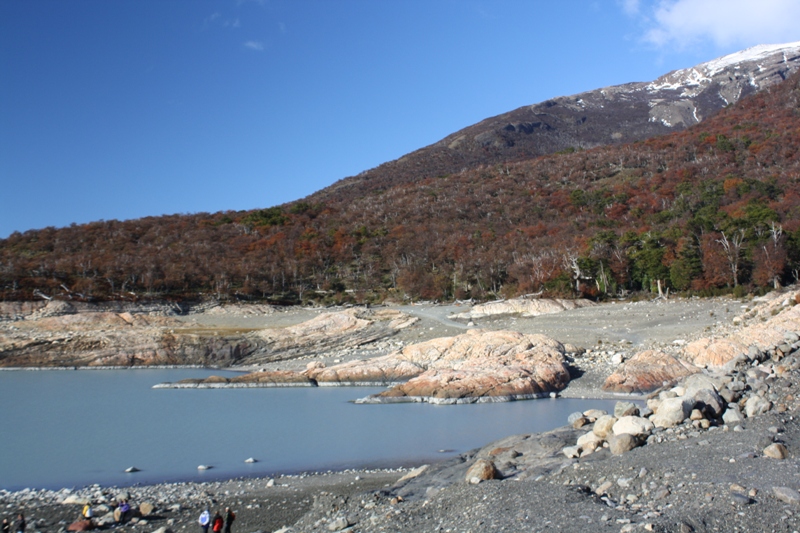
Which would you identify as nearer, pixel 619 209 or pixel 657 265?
pixel 657 265

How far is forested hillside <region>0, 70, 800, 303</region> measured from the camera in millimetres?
47500

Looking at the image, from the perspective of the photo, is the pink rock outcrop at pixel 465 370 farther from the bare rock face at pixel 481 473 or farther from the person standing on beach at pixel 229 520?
the person standing on beach at pixel 229 520

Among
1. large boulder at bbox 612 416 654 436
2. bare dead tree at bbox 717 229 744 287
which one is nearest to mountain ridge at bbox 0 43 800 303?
bare dead tree at bbox 717 229 744 287

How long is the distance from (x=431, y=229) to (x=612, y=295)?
3855 centimetres

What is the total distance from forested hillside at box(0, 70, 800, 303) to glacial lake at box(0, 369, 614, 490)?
27814 mm

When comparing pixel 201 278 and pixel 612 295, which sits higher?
pixel 201 278

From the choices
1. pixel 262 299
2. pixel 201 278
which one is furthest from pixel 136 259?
pixel 262 299

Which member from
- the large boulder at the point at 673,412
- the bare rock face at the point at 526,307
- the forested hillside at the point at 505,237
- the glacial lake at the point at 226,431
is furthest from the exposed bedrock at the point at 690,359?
the forested hillside at the point at 505,237

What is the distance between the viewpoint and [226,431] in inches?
784

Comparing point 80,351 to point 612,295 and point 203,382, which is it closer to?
point 203,382

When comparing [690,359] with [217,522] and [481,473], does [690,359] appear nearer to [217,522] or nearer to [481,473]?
[481,473]

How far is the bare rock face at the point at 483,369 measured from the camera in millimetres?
22766

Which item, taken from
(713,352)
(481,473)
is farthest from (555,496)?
(713,352)

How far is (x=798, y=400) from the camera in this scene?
1142 cm
